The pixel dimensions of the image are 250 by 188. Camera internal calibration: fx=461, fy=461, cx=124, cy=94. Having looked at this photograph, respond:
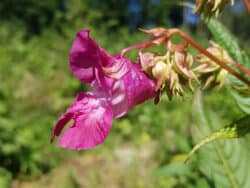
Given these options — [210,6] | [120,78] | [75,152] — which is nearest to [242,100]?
[210,6]

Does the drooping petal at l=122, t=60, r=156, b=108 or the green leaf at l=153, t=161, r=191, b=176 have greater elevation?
the drooping petal at l=122, t=60, r=156, b=108

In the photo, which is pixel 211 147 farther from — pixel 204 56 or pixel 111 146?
pixel 111 146

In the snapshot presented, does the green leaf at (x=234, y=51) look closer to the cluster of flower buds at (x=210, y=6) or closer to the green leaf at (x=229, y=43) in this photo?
the green leaf at (x=229, y=43)

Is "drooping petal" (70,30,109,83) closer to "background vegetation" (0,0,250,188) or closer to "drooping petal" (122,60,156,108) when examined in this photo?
"drooping petal" (122,60,156,108)

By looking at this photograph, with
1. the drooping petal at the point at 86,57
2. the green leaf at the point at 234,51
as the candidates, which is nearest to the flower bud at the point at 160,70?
the drooping petal at the point at 86,57

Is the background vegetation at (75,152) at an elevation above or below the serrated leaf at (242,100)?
below

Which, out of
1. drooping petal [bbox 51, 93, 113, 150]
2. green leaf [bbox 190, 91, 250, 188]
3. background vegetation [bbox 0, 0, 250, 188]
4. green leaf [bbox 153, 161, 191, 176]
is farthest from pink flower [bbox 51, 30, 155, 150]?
green leaf [bbox 153, 161, 191, 176]

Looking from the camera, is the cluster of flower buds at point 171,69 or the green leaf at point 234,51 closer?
the cluster of flower buds at point 171,69

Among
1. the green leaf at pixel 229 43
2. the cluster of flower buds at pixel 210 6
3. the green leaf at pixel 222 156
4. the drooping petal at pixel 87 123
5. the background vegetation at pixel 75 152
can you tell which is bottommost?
the background vegetation at pixel 75 152
